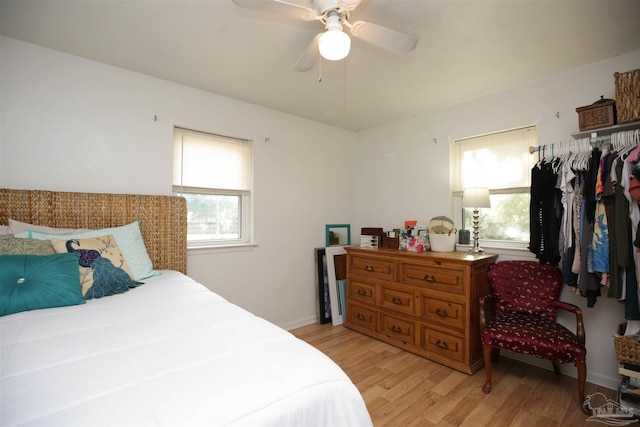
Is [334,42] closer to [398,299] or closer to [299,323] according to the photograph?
[398,299]

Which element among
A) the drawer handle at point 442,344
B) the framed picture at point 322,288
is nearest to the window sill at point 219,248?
the framed picture at point 322,288

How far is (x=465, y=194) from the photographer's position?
9.47 ft

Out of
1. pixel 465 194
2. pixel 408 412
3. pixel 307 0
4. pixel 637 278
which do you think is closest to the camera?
pixel 307 0

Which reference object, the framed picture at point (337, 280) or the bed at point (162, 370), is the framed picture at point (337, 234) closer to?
the framed picture at point (337, 280)

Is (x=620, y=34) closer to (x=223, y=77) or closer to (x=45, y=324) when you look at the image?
(x=223, y=77)

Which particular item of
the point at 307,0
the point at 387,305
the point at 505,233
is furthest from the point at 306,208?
the point at 307,0

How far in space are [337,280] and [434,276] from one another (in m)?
1.35

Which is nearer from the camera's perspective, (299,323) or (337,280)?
(299,323)

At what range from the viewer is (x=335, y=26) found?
1.55m

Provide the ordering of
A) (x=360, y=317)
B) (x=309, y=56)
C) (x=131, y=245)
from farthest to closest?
(x=360, y=317), (x=131, y=245), (x=309, y=56)

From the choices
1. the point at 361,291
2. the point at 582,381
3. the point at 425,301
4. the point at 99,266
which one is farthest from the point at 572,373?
the point at 99,266

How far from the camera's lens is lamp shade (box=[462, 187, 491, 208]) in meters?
2.78

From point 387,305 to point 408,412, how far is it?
3.84ft

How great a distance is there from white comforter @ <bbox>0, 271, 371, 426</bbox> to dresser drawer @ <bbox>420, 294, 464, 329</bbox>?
6.35 ft
